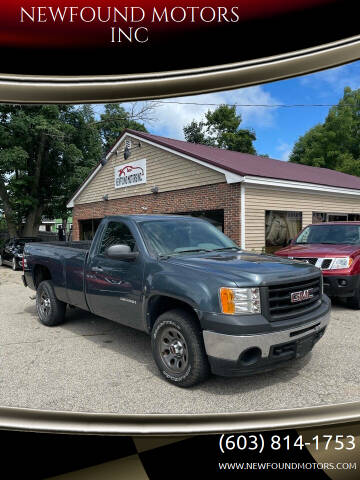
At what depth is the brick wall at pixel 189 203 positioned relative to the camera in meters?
12.1

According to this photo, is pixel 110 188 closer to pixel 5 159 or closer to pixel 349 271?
pixel 5 159

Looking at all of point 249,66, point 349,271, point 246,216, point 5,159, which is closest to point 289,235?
point 246,216


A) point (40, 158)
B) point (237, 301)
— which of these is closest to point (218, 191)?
point (237, 301)

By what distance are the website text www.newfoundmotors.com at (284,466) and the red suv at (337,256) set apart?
4.72 metres

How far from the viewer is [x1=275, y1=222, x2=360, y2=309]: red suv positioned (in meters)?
6.61

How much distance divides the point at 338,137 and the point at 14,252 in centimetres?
3230

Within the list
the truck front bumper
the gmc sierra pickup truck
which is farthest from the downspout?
the truck front bumper

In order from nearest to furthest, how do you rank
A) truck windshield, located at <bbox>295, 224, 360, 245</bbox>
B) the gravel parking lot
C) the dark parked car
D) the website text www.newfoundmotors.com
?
the website text www.newfoundmotors.com, the gravel parking lot, truck windshield, located at <bbox>295, 224, 360, 245</bbox>, the dark parked car

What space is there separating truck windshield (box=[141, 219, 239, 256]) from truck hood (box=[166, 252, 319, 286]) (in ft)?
0.98

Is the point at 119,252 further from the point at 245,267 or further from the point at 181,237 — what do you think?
the point at 245,267

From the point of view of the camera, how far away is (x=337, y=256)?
22.2ft

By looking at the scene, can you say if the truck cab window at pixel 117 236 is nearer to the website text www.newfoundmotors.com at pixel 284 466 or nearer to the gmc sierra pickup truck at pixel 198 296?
the gmc sierra pickup truck at pixel 198 296

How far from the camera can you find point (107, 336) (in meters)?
5.39

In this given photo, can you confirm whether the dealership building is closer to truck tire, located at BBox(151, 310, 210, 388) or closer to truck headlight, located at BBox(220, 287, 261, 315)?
truck tire, located at BBox(151, 310, 210, 388)
